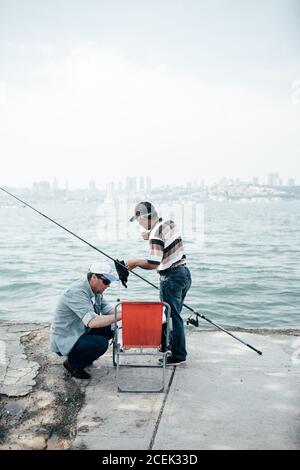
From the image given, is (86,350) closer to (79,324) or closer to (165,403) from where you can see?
(79,324)

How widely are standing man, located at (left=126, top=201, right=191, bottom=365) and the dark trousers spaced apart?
2.73ft

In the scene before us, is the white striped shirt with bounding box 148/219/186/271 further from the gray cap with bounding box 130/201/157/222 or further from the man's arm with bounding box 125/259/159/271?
the gray cap with bounding box 130/201/157/222

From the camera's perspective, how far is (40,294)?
15.9 m

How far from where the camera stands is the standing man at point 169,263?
4.76 meters

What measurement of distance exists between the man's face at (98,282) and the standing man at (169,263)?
438 millimetres

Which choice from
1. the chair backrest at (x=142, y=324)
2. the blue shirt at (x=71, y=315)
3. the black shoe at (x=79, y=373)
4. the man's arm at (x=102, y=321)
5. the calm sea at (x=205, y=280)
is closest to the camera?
the chair backrest at (x=142, y=324)

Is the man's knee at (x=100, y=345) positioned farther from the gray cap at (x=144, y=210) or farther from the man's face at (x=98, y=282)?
the gray cap at (x=144, y=210)

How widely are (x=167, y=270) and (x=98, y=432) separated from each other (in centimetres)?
191

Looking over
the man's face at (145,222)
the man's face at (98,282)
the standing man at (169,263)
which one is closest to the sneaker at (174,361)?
the standing man at (169,263)

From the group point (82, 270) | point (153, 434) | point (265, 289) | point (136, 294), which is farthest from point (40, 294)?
point (153, 434)

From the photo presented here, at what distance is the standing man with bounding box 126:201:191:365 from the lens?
4.76 meters

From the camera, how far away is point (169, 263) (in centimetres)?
484

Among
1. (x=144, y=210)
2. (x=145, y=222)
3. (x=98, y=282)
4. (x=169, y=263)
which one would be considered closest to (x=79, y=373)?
(x=98, y=282)
